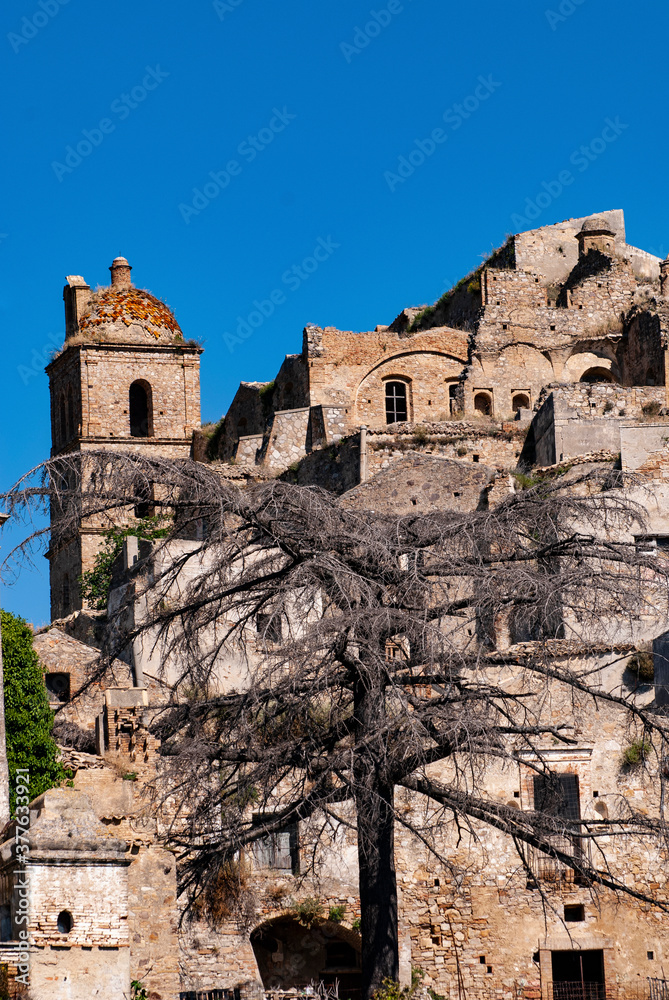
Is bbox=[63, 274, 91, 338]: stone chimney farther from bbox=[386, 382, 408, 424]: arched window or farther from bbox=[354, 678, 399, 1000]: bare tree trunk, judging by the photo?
bbox=[354, 678, 399, 1000]: bare tree trunk

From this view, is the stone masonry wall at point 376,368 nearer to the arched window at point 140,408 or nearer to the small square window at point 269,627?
the arched window at point 140,408

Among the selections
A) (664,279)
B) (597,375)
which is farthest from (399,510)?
(664,279)

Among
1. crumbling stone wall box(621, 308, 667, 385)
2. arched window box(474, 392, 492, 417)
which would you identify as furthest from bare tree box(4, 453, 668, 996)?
arched window box(474, 392, 492, 417)

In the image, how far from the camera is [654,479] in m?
32.5

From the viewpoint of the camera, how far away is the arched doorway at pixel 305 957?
77.9ft

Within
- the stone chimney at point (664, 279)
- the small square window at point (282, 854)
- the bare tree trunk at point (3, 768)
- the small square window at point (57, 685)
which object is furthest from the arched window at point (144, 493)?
the stone chimney at point (664, 279)

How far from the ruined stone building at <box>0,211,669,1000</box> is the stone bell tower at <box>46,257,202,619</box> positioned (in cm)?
8

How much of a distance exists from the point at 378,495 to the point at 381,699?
16025mm

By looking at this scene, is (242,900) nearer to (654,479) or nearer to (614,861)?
(614,861)

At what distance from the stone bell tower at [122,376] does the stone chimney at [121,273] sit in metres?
0.04

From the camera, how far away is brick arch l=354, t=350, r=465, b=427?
4209 centimetres

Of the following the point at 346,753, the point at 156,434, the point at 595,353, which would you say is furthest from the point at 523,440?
the point at 346,753

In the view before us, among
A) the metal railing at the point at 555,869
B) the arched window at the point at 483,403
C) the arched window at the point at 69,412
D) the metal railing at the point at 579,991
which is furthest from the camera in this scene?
the arched window at the point at 69,412

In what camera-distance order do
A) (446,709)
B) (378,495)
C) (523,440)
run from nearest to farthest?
(446,709) → (378,495) → (523,440)
